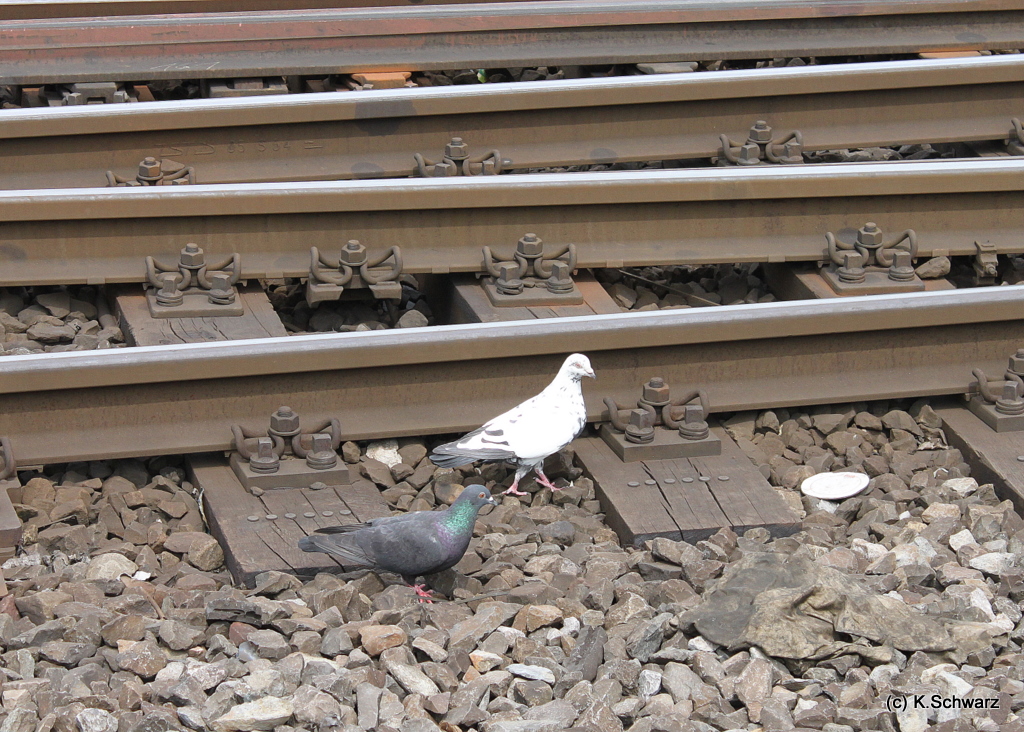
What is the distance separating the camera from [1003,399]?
19.9ft

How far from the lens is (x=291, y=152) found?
7.66m

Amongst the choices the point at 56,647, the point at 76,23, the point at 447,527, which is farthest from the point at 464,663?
the point at 76,23

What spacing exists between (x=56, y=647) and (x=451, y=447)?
1574 mm

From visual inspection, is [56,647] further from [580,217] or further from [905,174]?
[905,174]

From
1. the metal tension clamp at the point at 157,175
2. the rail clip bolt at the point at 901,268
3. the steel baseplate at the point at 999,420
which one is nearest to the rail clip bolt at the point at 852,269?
the rail clip bolt at the point at 901,268

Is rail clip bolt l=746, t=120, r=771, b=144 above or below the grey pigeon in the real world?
below

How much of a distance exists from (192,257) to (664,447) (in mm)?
2081

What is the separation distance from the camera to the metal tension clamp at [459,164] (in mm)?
7590

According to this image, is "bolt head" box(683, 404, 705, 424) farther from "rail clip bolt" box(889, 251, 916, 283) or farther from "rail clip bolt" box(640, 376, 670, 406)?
"rail clip bolt" box(889, 251, 916, 283)

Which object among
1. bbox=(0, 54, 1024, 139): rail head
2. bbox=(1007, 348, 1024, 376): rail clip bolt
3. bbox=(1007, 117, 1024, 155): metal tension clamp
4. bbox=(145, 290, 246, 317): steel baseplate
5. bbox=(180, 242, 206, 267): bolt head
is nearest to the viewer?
bbox=(1007, 348, 1024, 376): rail clip bolt

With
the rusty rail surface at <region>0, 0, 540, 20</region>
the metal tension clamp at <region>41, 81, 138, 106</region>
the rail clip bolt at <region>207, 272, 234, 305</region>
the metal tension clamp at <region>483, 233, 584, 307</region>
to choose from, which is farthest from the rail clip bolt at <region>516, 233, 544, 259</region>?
the rusty rail surface at <region>0, 0, 540, 20</region>

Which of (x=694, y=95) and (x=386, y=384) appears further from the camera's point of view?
(x=694, y=95)

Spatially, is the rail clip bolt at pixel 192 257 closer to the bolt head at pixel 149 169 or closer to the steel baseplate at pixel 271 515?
the bolt head at pixel 149 169

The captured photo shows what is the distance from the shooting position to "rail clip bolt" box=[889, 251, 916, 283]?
6840mm
